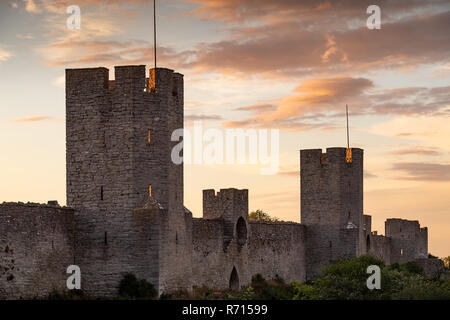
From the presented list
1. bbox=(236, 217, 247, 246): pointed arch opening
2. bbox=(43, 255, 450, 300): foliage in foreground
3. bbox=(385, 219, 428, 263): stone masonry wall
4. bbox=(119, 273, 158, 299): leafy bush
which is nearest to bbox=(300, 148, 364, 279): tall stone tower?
bbox=(43, 255, 450, 300): foliage in foreground

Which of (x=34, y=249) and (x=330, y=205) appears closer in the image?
(x=34, y=249)

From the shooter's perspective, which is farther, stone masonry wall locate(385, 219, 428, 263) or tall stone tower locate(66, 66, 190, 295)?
stone masonry wall locate(385, 219, 428, 263)

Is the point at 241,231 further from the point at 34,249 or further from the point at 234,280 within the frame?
the point at 34,249

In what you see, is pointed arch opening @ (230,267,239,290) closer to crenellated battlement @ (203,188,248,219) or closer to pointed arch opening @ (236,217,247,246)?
pointed arch opening @ (236,217,247,246)

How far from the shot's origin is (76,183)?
121 feet

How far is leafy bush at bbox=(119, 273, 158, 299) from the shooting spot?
1379 inches

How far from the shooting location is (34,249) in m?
33.8

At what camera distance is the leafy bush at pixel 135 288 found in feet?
115

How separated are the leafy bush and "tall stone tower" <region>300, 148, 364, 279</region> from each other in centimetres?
2186

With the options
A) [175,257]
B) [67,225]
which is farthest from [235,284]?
[67,225]

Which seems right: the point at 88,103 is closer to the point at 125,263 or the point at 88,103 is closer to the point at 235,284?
the point at 125,263

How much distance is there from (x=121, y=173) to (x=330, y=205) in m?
22.2

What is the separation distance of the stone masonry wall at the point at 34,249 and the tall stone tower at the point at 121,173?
951mm

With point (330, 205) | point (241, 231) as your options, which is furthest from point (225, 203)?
point (330, 205)
